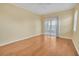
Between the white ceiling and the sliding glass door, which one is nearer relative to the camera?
the white ceiling

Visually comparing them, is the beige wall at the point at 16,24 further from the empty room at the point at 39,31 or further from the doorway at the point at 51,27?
the doorway at the point at 51,27

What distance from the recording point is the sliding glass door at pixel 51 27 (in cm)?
196

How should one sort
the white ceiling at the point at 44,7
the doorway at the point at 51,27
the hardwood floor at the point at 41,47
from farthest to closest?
the doorway at the point at 51,27 < the hardwood floor at the point at 41,47 < the white ceiling at the point at 44,7

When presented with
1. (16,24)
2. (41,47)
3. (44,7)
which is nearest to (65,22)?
(44,7)

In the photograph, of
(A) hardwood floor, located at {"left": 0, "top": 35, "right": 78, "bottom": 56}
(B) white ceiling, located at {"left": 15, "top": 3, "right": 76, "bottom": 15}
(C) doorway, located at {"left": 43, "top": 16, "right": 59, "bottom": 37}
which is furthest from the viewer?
(C) doorway, located at {"left": 43, "top": 16, "right": 59, "bottom": 37}

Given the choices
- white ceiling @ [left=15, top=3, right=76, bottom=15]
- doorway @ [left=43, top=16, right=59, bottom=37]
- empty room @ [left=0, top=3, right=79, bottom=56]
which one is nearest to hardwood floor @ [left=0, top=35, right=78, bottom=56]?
empty room @ [left=0, top=3, right=79, bottom=56]

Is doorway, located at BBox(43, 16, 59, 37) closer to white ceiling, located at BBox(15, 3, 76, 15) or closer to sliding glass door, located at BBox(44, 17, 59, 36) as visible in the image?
sliding glass door, located at BBox(44, 17, 59, 36)

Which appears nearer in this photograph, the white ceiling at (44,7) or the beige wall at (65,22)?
the white ceiling at (44,7)

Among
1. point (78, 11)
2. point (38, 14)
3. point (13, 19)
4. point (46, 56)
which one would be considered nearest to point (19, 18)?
point (13, 19)

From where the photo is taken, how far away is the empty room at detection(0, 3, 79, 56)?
182 cm

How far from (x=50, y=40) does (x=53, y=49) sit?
0.21m

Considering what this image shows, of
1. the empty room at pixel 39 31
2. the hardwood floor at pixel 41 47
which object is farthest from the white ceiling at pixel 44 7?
the hardwood floor at pixel 41 47

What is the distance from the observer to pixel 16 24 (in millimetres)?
1941

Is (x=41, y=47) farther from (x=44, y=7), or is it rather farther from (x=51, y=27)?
(x=44, y=7)
